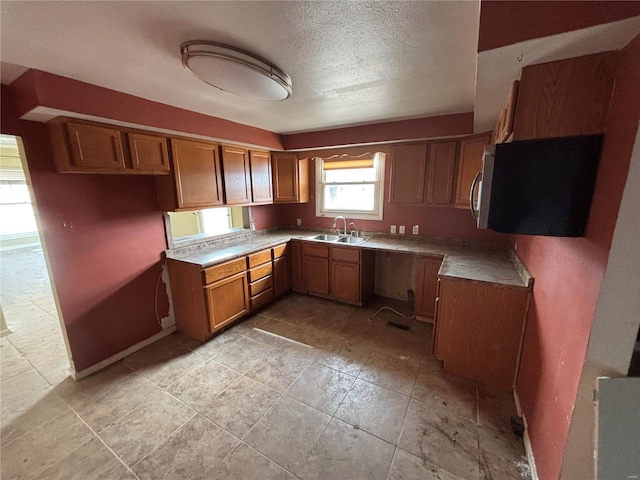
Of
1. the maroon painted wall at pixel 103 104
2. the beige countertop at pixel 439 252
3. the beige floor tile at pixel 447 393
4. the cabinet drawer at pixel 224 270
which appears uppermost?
the maroon painted wall at pixel 103 104

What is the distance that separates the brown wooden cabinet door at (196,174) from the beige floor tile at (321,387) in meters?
2.11

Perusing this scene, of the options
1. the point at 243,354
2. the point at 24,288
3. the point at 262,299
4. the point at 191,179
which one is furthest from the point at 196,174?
the point at 24,288

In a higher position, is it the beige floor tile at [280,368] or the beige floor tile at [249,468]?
the beige floor tile at [280,368]

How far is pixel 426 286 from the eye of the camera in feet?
9.89

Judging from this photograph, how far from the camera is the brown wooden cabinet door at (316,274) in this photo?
3.65 metres

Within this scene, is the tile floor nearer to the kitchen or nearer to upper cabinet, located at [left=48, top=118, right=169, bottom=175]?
the kitchen

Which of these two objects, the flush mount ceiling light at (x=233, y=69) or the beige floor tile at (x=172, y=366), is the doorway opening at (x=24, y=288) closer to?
the beige floor tile at (x=172, y=366)

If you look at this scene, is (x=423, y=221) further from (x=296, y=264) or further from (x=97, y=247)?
(x=97, y=247)

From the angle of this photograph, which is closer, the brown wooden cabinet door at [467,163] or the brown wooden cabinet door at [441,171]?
the brown wooden cabinet door at [467,163]

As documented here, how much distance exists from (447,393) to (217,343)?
2286mm

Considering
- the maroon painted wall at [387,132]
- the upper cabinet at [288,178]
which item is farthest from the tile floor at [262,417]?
the maroon painted wall at [387,132]

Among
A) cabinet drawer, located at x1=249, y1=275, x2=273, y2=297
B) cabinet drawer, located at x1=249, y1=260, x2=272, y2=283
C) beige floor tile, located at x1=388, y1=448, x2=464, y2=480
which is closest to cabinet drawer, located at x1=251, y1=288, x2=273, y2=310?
cabinet drawer, located at x1=249, y1=275, x2=273, y2=297

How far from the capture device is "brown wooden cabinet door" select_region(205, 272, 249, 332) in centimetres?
275

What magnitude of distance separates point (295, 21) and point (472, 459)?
262 centimetres
